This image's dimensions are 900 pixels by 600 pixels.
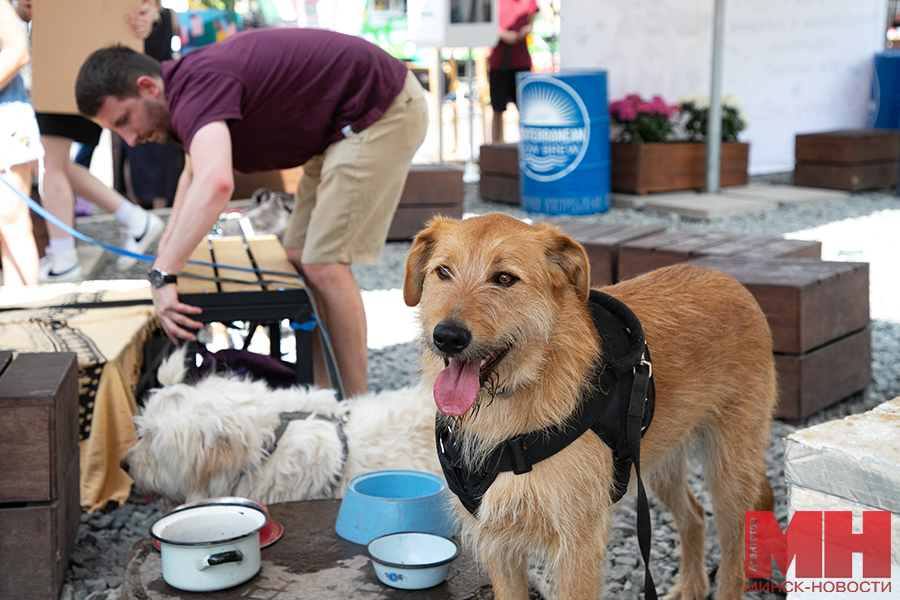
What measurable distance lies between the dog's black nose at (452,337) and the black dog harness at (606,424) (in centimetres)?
29

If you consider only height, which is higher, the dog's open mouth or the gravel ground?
the dog's open mouth

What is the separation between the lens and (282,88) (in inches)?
135

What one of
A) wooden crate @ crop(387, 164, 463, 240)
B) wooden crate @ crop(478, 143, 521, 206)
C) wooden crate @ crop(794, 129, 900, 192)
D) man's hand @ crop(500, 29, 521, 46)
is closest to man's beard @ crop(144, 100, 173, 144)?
wooden crate @ crop(387, 164, 463, 240)

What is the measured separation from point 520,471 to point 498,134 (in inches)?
395

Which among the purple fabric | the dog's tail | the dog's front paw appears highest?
the dog's tail

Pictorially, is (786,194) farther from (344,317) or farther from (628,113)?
(344,317)

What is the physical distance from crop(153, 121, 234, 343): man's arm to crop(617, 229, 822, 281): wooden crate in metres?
2.34

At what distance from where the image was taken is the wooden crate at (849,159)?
1008 cm

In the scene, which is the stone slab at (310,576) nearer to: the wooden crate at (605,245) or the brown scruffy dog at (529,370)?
the brown scruffy dog at (529,370)

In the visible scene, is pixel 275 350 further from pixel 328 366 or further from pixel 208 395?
pixel 208 395

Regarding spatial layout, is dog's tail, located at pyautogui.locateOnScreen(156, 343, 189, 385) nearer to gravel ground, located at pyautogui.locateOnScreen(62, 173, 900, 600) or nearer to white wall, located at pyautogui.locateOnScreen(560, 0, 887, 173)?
gravel ground, located at pyautogui.locateOnScreen(62, 173, 900, 600)

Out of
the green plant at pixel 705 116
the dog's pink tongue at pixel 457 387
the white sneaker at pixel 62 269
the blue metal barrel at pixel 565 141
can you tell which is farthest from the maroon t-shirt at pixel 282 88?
the green plant at pixel 705 116

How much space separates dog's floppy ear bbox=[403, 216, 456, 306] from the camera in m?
1.98

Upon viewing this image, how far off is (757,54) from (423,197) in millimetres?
6315
